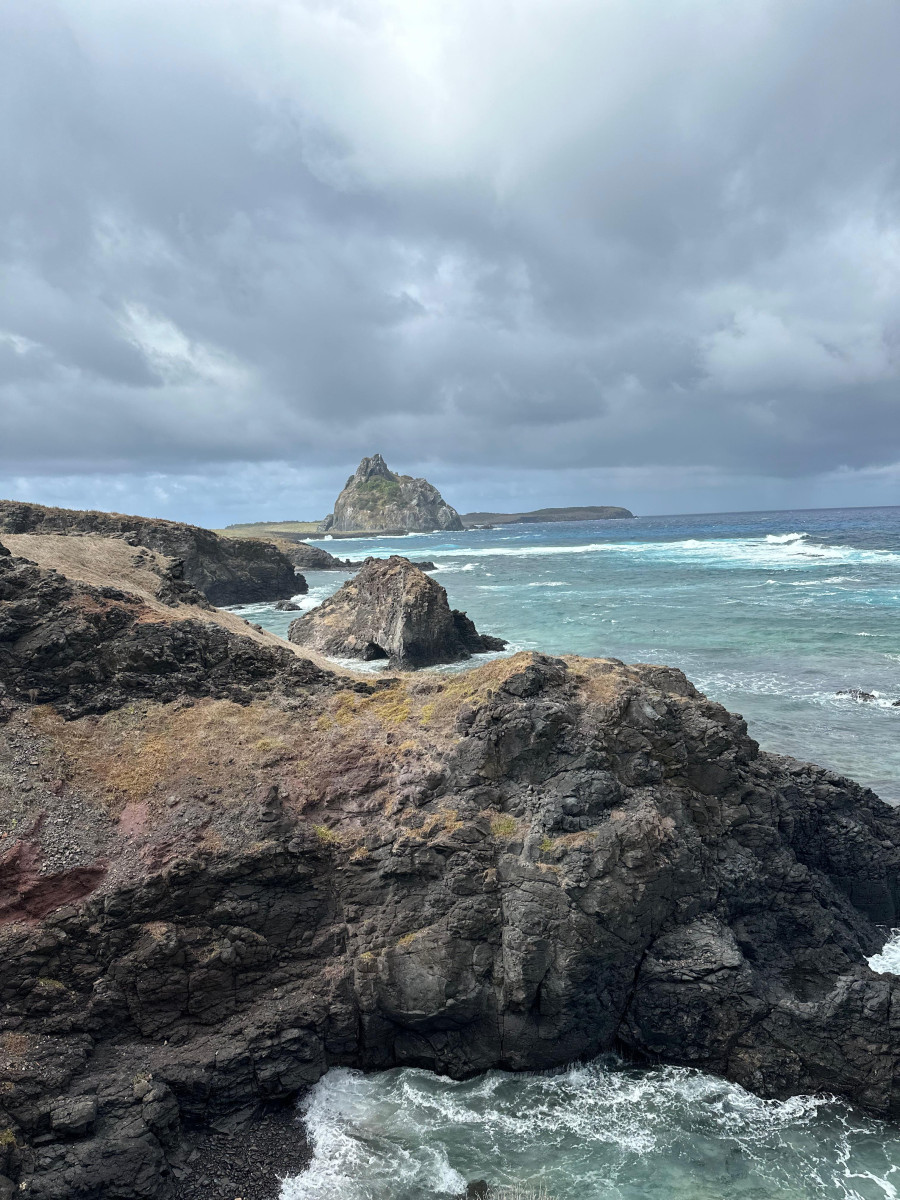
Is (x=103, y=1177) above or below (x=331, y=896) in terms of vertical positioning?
below

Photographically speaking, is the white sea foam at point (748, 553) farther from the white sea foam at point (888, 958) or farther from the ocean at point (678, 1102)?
the white sea foam at point (888, 958)

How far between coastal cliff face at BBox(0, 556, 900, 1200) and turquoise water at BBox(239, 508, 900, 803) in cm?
1054

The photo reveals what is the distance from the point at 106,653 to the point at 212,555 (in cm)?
5620

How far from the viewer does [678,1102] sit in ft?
39.8

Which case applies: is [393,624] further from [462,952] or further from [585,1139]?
[585,1139]

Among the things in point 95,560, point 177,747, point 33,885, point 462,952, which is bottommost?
point 462,952

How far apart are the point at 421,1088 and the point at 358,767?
6.24 metres

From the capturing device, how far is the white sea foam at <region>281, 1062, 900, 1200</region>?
35.0ft

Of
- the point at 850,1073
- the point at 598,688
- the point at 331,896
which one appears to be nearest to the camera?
the point at 850,1073

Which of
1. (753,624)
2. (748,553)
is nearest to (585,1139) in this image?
(753,624)

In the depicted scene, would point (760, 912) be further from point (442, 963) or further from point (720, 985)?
point (442, 963)

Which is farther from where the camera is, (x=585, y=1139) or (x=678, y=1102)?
(x=678, y=1102)

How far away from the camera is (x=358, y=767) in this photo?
1595 centimetres

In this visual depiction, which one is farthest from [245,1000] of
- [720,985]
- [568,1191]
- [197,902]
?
[720,985]
